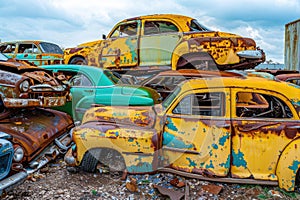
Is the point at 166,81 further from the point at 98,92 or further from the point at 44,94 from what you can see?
the point at 44,94

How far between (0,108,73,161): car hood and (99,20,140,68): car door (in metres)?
2.96

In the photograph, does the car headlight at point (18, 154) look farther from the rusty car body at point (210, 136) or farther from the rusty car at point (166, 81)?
the rusty car at point (166, 81)

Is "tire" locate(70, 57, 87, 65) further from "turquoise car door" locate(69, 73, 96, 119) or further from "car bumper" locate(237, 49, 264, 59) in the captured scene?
"car bumper" locate(237, 49, 264, 59)

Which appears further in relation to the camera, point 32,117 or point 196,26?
point 196,26

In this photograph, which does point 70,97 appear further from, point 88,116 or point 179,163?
point 179,163

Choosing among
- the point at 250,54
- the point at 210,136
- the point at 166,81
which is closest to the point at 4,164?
the point at 210,136

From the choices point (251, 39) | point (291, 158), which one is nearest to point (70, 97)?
point (291, 158)

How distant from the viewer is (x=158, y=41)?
7273 millimetres

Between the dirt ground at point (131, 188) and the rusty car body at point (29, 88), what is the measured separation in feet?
4.05

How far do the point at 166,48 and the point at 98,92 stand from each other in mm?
2598

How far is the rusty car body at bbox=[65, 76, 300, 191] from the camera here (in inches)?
131

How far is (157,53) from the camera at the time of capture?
7.32 meters

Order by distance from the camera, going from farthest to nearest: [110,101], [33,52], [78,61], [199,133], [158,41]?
1. [33,52]
2. [78,61]
3. [158,41]
4. [110,101]
5. [199,133]

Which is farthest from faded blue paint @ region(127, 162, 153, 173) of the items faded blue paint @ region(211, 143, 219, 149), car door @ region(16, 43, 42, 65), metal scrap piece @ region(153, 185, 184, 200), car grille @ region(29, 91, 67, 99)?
car door @ region(16, 43, 42, 65)
